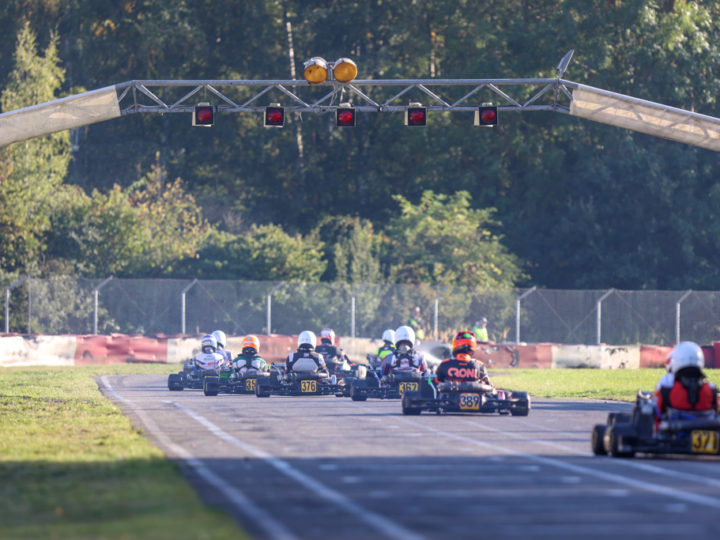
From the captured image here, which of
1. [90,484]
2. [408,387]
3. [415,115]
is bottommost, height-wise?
[90,484]

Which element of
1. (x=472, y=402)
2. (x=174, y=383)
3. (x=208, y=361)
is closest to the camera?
(x=472, y=402)

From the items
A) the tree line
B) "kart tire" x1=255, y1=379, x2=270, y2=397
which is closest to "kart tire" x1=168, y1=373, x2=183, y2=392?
"kart tire" x1=255, y1=379, x2=270, y2=397

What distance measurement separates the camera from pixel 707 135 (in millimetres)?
25844

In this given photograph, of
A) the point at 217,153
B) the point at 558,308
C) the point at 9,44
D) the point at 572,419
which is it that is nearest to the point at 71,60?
the point at 9,44

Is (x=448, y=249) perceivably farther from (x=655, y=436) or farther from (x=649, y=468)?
(x=649, y=468)

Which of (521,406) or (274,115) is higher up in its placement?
(274,115)

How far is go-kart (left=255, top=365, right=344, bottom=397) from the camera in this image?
27.5 metres

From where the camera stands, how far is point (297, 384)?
90.5ft

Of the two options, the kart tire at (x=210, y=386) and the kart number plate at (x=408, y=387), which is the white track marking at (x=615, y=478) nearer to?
the kart number plate at (x=408, y=387)

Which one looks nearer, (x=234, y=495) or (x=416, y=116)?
(x=234, y=495)

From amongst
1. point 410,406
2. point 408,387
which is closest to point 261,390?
point 408,387

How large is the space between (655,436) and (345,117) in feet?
44.8

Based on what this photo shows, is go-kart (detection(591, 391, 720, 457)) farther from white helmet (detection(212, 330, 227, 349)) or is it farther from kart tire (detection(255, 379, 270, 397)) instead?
white helmet (detection(212, 330, 227, 349))

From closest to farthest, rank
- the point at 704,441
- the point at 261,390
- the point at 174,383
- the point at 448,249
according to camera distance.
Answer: the point at 704,441, the point at 261,390, the point at 174,383, the point at 448,249
